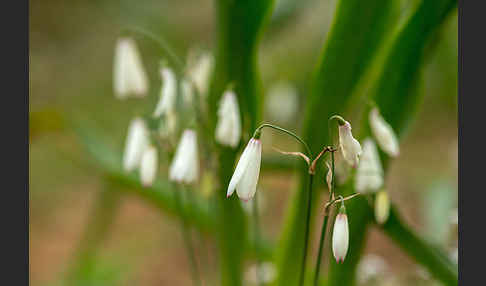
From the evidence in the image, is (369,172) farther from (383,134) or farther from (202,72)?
(202,72)

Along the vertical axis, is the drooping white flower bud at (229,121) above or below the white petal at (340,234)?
above

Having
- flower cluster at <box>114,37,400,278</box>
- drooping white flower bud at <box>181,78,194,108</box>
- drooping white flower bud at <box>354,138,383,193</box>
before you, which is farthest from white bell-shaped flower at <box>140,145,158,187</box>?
drooping white flower bud at <box>354,138,383,193</box>

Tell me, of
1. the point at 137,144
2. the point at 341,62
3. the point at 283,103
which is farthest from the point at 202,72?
the point at 283,103

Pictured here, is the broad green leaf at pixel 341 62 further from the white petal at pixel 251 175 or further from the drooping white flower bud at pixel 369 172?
the white petal at pixel 251 175

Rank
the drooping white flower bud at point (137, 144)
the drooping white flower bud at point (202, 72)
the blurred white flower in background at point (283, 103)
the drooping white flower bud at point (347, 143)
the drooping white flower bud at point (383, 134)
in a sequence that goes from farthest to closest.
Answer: the blurred white flower in background at point (283, 103), the drooping white flower bud at point (202, 72), the drooping white flower bud at point (137, 144), the drooping white flower bud at point (383, 134), the drooping white flower bud at point (347, 143)

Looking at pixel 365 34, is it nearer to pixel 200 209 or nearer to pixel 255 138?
pixel 255 138

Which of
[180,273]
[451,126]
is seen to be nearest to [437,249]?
[180,273]

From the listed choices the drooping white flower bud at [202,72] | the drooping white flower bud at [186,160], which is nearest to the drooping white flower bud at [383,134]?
the drooping white flower bud at [186,160]
